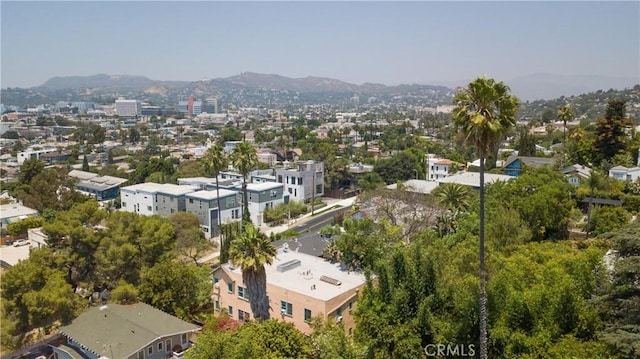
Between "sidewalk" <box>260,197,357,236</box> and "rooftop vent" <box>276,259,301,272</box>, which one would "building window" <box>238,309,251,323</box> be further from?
"sidewalk" <box>260,197,357,236</box>

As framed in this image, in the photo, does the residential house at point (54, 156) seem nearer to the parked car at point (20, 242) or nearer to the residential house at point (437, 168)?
the parked car at point (20, 242)

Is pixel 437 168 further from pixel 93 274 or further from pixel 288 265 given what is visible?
pixel 93 274

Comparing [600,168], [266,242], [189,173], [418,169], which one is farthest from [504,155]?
[266,242]

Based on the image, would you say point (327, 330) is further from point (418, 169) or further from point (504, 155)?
point (504, 155)

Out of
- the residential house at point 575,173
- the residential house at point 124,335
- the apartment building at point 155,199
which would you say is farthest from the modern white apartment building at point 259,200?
the residential house at point 575,173

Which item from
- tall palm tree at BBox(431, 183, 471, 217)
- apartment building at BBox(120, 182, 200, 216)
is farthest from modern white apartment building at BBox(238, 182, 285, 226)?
tall palm tree at BBox(431, 183, 471, 217)

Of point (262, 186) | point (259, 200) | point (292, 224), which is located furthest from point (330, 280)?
point (262, 186)
